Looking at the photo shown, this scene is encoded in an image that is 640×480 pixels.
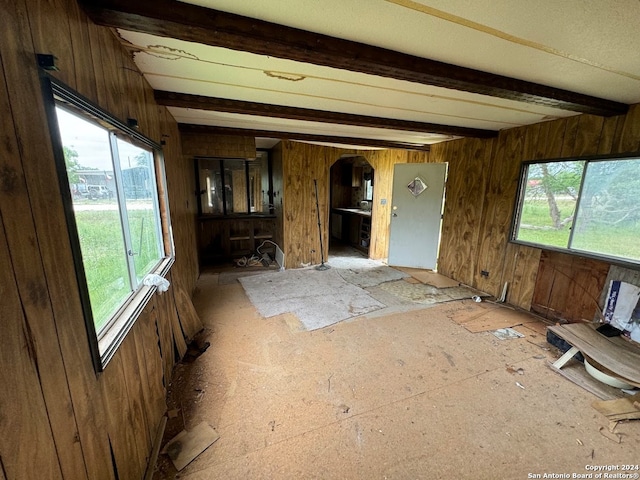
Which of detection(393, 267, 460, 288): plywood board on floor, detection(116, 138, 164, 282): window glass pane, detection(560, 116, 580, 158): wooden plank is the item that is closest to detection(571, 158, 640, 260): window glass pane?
detection(560, 116, 580, 158): wooden plank

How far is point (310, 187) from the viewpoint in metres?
4.59

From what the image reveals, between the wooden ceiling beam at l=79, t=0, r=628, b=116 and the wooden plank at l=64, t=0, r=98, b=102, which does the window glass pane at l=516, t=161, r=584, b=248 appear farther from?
the wooden plank at l=64, t=0, r=98, b=102

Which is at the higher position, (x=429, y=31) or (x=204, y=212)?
(x=429, y=31)

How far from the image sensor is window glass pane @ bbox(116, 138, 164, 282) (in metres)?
1.54

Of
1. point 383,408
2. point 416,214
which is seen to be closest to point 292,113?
point 383,408

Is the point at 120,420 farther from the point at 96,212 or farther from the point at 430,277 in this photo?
the point at 430,277

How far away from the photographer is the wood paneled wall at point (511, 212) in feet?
Answer: 8.16

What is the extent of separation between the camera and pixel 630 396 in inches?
71.2

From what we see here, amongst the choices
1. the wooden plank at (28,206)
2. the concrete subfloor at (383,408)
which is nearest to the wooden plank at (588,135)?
the concrete subfloor at (383,408)

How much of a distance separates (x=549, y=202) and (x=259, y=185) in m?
4.63

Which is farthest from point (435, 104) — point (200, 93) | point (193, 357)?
point (193, 357)

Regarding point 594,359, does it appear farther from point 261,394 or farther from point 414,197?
point 414,197

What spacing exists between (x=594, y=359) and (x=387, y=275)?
2585mm

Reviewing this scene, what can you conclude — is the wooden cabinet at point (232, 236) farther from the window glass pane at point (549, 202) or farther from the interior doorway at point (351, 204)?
the window glass pane at point (549, 202)
